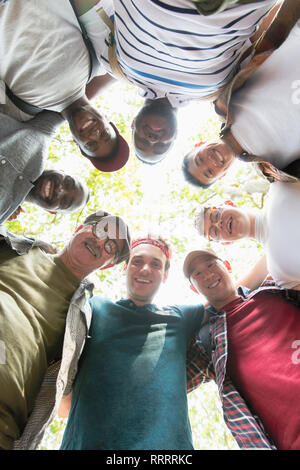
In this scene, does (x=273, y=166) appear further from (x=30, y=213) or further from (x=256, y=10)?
(x=30, y=213)

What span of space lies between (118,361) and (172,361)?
40 cm

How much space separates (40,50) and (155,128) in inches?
36.8

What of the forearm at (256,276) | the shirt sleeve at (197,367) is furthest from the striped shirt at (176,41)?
the shirt sleeve at (197,367)

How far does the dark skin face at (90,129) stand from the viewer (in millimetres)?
2332

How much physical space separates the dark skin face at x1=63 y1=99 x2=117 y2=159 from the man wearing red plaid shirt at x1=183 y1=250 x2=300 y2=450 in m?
1.52

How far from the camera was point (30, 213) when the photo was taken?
5.42 metres

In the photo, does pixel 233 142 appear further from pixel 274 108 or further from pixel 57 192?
pixel 57 192

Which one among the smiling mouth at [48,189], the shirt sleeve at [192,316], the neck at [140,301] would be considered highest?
the smiling mouth at [48,189]

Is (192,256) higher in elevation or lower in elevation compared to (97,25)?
lower

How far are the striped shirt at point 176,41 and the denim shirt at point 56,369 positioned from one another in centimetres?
152

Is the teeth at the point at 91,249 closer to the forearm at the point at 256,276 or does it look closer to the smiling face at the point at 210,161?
the smiling face at the point at 210,161

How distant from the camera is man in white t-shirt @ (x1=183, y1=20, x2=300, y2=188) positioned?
1.56 metres

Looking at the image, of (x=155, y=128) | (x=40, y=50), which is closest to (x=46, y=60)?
(x=40, y=50)

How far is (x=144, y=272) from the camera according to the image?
2.67 m
